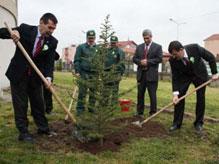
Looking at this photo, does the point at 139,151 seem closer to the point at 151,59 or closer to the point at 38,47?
the point at 38,47

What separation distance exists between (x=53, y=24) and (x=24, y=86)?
108 cm

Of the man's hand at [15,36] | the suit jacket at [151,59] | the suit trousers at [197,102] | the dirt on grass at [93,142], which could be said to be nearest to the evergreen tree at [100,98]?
the dirt on grass at [93,142]

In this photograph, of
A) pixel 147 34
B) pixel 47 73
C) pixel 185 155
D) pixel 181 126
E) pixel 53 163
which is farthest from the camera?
pixel 147 34

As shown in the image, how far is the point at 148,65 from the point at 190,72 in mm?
1465

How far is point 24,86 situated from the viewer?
6.59 meters

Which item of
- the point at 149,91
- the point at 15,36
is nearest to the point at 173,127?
the point at 149,91

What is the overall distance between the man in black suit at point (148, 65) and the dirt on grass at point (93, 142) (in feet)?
3.21

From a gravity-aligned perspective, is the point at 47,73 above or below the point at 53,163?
above

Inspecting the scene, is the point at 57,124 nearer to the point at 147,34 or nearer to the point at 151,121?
the point at 151,121

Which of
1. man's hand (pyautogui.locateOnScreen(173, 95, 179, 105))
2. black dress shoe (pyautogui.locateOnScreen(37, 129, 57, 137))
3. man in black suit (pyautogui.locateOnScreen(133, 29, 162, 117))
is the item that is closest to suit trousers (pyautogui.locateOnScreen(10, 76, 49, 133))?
black dress shoe (pyautogui.locateOnScreen(37, 129, 57, 137))

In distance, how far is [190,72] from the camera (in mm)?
7809

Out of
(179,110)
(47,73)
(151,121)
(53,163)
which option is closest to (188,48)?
(179,110)

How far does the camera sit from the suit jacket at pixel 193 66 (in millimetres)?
7648

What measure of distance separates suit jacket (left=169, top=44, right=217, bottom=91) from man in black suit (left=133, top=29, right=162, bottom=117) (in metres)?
1.20
